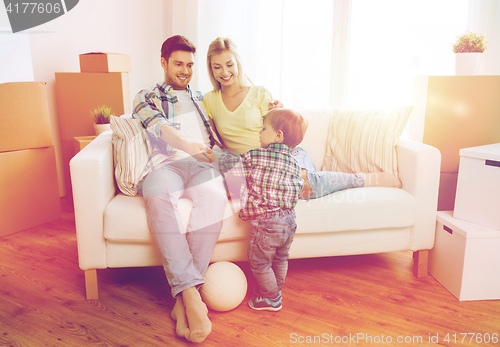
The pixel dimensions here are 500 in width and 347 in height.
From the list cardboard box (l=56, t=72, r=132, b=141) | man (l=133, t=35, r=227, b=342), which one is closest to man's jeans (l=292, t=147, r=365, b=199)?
man (l=133, t=35, r=227, b=342)

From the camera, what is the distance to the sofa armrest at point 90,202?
1.42 metres

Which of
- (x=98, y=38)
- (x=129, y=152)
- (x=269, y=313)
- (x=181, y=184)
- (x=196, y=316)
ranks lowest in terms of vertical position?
(x=269, y=313)

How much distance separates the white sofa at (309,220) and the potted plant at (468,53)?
28.8 inches

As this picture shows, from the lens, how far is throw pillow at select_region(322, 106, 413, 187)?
1.81 m

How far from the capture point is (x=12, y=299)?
1.54m

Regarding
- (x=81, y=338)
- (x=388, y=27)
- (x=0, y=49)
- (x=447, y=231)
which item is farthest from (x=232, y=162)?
(x=388, y=27)

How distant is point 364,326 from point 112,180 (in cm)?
114

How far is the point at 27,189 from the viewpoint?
2244 millimetres

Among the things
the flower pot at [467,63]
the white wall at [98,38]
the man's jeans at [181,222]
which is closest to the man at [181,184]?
the man's jeans at [181,222]

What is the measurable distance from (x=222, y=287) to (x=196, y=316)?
0.15 metres

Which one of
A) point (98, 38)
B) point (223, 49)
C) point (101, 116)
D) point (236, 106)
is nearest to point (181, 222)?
point (236, 106)

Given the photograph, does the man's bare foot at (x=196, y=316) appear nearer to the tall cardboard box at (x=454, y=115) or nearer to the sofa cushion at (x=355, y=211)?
the sofa cushion at (x=355, y=211)

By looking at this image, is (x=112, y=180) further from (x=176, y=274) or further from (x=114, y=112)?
(x=114, y=112)

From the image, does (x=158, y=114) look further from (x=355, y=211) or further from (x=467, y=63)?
(x=467, y=63)
